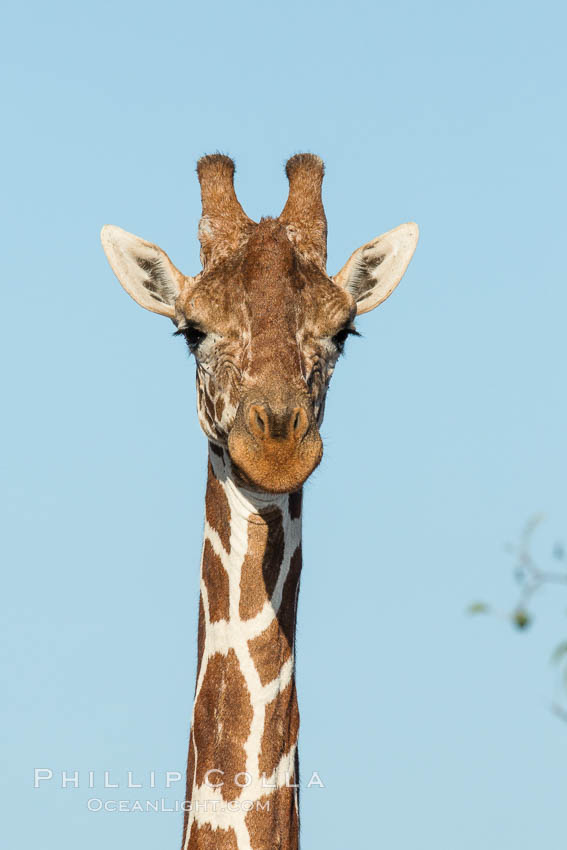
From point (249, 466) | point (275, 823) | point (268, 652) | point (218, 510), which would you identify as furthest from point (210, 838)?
point (249, 466)

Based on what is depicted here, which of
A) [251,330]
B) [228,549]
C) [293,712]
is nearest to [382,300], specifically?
[251,330]

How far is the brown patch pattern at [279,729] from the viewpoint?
6.83 metres

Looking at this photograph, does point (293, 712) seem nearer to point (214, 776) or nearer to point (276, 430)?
point (214, 776)

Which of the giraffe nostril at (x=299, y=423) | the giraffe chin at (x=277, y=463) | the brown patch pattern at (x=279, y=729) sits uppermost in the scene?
the giraffe nostril at (x=299, y=423)

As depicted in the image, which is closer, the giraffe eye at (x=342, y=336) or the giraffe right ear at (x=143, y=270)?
the giraffe eye at (x=342, y=336)

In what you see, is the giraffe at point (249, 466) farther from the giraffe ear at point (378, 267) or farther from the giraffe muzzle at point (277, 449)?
the giraffe ear at point (378, 267)

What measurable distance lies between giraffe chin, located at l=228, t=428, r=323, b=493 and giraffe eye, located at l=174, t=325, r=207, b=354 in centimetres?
120

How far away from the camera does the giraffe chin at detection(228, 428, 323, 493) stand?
21.3 feet

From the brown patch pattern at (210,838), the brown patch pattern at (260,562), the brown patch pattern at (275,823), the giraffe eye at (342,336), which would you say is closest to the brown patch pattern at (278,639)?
the brown patch pattern at (260,562)

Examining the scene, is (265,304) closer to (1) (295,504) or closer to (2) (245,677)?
(1) (295,504)

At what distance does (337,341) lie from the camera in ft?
25.3

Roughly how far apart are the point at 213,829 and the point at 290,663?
0.98 metres

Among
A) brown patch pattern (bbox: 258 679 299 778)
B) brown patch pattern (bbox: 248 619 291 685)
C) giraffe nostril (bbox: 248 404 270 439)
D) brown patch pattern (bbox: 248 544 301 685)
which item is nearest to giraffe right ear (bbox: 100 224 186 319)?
giraffe nostril (bbox: 248 404 270 439)

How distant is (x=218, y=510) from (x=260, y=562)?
44 cm
